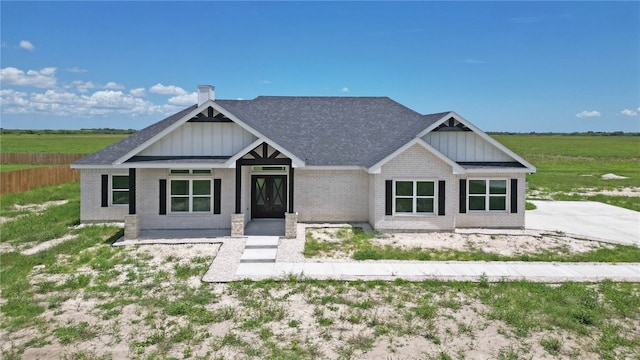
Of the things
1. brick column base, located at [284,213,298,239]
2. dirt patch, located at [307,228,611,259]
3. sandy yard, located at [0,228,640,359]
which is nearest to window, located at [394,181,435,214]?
dirt patch, located at [307,228,611,259]

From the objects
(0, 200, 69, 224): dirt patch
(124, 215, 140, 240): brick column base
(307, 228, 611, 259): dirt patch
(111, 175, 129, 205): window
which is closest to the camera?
(307, 228, 611, 259): dirt patch

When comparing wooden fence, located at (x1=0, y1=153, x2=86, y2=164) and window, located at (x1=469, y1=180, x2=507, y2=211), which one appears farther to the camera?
wooden fence, located at (x1=0, y1=153, x2=86, y2=164)

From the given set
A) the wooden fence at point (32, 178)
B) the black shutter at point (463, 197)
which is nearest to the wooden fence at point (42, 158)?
the wooden fence at point (32, 178)

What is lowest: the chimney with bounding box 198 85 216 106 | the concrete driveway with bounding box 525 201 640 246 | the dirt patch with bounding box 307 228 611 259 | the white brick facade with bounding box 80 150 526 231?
the dirt patch with bounding box 307 228 611 259

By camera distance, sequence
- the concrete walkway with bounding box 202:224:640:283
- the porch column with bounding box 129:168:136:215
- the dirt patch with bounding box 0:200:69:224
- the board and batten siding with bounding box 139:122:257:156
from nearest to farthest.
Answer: the concrete walkway with bounding box 202:224:640:283 < the porch column with bounding box 129:168:136:215 < the board and batten siding with bounding box 139:122:257:156 < the dirt patch with bounding box 0:200:69:224

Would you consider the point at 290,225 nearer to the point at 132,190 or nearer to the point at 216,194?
the point at 216,194

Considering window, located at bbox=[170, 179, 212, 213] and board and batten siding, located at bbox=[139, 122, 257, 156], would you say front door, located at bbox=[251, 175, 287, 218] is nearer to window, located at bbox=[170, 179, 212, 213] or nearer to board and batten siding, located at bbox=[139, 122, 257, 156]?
window, located at bbox=[170, 179, 212, 213]

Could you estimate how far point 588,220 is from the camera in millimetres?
21109

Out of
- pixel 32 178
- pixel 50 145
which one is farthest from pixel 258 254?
pixel 50 145

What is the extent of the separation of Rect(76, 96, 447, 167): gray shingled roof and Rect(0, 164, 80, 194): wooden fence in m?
12.5

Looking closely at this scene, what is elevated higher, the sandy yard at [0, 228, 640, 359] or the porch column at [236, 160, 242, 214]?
the porch column at [236, 160, 242, 214]

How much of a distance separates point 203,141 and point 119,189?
5.60 meters

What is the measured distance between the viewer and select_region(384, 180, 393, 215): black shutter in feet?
60.2

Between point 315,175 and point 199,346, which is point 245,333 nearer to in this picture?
point 199,346
